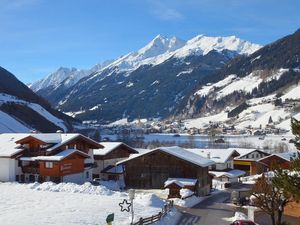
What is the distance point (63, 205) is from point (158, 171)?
2632 cm

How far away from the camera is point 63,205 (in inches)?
1661

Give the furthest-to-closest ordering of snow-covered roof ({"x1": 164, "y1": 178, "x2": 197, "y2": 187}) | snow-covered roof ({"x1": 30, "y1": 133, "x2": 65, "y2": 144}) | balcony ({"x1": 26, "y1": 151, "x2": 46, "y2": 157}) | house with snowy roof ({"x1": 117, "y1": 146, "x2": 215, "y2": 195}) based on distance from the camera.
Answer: house with snowy roof ({"x1": 117, "y1": 146, "x2": 215, "y2": 195}) < snow-covered roof ({"x1": 30, "y1": 133, "x2": 65, "y2": 144}) < balcony ({"x1": 26, "y1": 151, "x2": 46, "y2": 157}) < snow-covered roof ({"x1": 164, "y1": 178, "x2": 197, "y2": 187})

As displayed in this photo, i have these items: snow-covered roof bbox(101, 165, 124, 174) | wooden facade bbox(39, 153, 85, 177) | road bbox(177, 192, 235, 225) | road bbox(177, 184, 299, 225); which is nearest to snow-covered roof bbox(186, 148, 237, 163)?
snow-covered roof bbox(101, 165, 124, 174)

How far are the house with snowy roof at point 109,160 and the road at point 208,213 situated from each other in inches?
667

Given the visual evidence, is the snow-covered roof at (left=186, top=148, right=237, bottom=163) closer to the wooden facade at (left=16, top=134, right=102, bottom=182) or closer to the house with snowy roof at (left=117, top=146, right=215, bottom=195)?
the house with snowy roof at (left=117, top=146, right=215, bottom=195)

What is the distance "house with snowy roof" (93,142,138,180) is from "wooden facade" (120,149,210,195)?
4.26 meters

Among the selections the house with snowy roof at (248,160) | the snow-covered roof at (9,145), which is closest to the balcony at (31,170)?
the snow-covered roof at (9,145)

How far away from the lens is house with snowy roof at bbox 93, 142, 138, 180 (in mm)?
73000

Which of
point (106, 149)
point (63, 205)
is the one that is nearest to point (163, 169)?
point (106, 149)

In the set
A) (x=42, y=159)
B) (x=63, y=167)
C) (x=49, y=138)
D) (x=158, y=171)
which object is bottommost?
(x=158, y=171)

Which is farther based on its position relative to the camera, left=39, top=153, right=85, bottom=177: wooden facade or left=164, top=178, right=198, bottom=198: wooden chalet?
left=39, top=153, right=85, bottom=177: wooden facade

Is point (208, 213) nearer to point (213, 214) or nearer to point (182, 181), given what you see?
point (213, 214)

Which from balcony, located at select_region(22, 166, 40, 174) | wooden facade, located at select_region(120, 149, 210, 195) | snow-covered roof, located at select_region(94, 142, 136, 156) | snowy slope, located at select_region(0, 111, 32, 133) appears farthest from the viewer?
snowy slope, located at select_region(0, 111, 32, 133)

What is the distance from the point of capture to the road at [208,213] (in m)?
43.3
